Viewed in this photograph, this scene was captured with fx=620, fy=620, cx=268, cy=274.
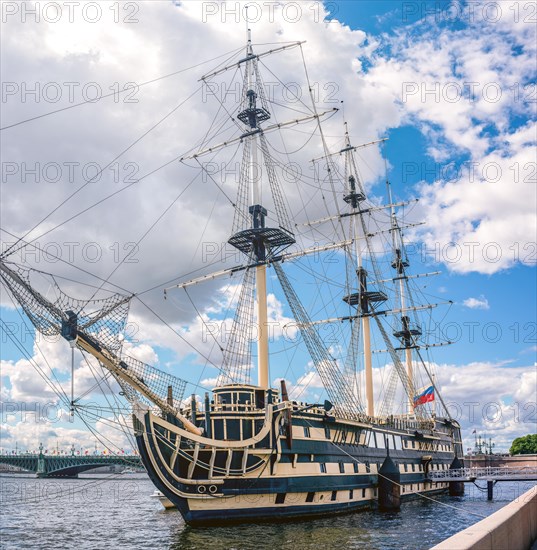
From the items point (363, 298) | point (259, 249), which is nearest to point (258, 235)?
point (259, 249)

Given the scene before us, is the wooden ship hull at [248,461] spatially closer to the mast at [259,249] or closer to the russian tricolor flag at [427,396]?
the mast at [259,249]

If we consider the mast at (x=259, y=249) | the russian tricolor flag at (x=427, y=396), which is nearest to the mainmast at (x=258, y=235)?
the mast at (x=259, y=249)

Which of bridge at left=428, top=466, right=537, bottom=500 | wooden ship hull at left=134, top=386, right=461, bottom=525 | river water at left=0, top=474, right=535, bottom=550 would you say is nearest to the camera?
river water at left=0, top=474, right=535, bottom=550

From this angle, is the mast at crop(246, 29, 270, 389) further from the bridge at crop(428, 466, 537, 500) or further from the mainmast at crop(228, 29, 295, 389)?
the bridge at crop(428, 466, 537, 500)

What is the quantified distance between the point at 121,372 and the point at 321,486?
1348 cm

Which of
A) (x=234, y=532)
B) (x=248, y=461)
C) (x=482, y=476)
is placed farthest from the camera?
(x=482, y=476)

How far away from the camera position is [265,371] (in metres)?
37.9

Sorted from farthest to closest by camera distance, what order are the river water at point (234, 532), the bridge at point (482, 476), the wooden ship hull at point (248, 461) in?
the bridge at point (482, 476) → the wooden ship hull at point (248, 461) → the river water at point (234, 532)

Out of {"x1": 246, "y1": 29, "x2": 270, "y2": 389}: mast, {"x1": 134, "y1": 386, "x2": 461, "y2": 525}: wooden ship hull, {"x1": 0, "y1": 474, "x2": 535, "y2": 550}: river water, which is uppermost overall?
{"x1": 246, "y1": 29, "x2": 270, "y2": 389}: mast

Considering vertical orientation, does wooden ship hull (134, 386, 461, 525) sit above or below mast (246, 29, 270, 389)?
below

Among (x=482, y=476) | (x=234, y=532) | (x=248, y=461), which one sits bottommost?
(x=482, y=476)

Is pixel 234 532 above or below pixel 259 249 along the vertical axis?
below

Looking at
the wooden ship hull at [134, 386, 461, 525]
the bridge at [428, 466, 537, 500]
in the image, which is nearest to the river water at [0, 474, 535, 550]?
Result: the wooden ship hull at [134, 386, 461, 525]

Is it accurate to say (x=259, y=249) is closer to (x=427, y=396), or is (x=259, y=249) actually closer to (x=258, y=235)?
(x=258, y=235)
